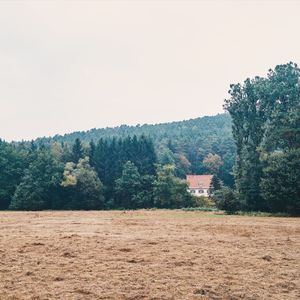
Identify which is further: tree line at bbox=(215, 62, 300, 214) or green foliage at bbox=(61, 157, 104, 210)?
green foliage at bbox=(61, 157, 104, 210)

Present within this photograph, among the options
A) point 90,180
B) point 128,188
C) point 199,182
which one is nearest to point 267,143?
point 128,188

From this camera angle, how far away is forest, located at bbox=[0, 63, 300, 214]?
169ft

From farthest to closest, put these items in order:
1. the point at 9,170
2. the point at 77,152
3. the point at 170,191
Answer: the point at 77,152 < the point at 9,170 < the point at 170,191

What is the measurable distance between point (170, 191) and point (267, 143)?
21933mm

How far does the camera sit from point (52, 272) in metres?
13.0

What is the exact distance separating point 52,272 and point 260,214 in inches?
1599

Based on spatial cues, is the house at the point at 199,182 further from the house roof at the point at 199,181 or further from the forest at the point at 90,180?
the forest at the point at 90,180

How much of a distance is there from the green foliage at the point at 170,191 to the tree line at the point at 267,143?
14.2m

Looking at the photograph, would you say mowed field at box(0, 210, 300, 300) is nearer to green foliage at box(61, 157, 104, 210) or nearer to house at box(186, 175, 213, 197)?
green foliage at box(61, 157, 104, 210)

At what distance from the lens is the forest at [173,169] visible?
2023 inches

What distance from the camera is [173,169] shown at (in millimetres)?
75562

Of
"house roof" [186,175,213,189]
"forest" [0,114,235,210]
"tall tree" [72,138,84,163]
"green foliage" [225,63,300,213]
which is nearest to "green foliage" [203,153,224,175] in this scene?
"house roof" [186,175,213,189]

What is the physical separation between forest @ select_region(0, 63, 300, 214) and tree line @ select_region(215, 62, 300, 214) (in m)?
0.11

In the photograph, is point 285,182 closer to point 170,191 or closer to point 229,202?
point 229,202
